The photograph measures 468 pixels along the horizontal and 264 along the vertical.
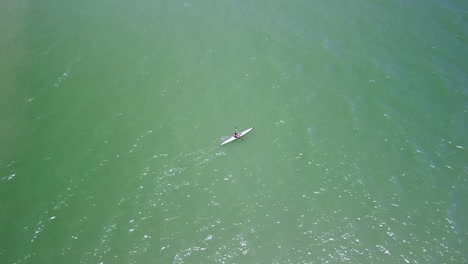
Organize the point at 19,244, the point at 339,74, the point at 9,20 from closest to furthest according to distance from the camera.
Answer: the point at 19,244 < the point at 339,74 < the point at 9,20

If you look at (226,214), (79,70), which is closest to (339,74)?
(226,214)

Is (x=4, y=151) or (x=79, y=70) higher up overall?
(x=79, y=70)

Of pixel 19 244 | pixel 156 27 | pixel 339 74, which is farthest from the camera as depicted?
pixel 156 27

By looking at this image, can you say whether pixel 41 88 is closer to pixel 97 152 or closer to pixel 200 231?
pixel 97 152

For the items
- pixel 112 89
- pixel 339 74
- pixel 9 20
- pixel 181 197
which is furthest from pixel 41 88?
pixel 339 74

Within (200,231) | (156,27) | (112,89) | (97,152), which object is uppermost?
(156,27)

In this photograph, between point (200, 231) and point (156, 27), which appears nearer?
point (200, 231)

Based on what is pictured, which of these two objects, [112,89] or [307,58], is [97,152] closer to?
[112,89]
